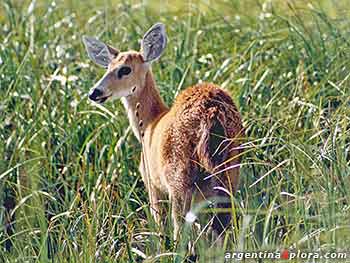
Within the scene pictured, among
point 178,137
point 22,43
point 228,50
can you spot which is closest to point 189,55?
point 228,50

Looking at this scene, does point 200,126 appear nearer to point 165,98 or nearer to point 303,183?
point 303,183

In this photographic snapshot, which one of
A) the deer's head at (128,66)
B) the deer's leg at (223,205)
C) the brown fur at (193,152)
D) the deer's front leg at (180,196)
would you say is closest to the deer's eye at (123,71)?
the deer's head at (128,66)

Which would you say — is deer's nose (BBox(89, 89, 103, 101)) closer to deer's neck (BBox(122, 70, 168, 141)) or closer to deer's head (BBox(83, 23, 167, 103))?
deer's head (BBox(83, 23, 167, 103))

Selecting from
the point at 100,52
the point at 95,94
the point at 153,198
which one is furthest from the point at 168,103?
the point at 153,198

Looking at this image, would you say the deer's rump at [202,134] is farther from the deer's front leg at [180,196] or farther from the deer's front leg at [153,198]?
the deer's front leg at [153,198]

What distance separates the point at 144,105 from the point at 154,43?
33 centimetres

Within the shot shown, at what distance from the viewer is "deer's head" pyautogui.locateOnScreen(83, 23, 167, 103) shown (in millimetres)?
5484

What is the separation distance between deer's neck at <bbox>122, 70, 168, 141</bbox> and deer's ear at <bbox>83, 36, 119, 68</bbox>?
0.23 m

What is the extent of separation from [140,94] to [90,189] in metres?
0.57

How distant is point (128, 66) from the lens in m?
5.56

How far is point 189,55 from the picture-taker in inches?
256

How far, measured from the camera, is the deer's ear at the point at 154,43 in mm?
5613

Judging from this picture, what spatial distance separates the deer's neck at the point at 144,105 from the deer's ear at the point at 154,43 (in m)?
0.10

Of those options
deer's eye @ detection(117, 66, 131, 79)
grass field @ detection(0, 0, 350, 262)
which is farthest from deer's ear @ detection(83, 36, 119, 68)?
grass field @ detection(0, 0, 350, 262)
